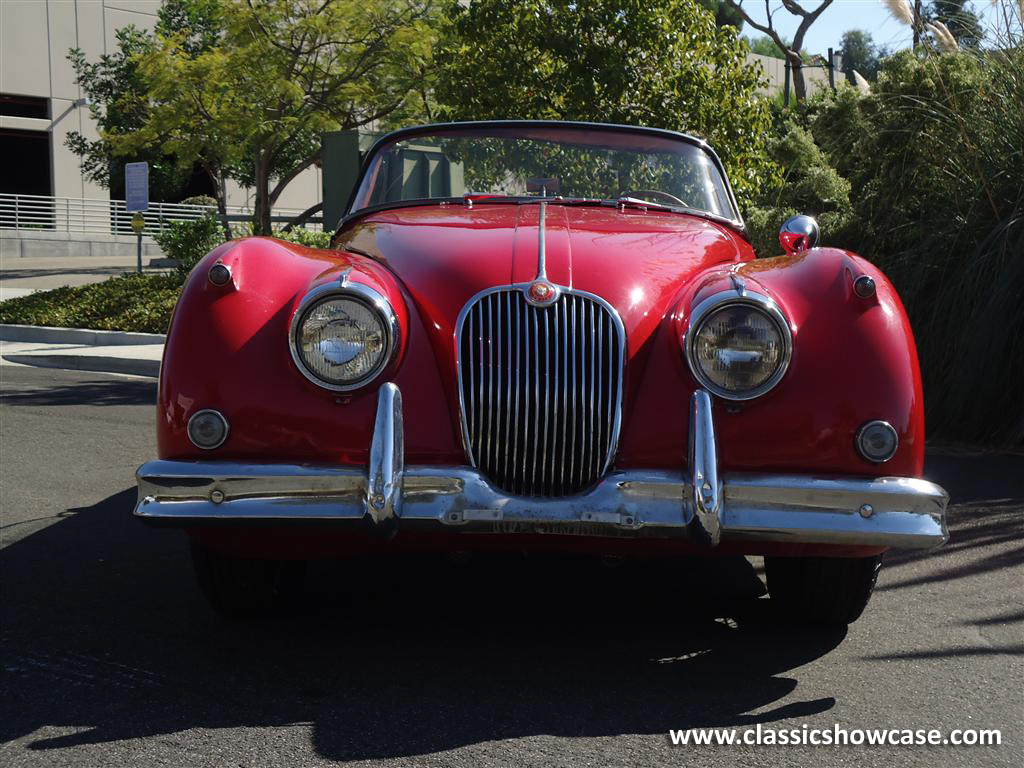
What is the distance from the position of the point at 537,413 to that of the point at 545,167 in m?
2.27

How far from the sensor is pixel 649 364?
11.4 ft

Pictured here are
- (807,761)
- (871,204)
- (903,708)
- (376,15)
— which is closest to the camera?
(807,761)

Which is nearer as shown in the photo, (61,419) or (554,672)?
(554,672)

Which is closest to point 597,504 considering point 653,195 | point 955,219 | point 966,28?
point 653,195

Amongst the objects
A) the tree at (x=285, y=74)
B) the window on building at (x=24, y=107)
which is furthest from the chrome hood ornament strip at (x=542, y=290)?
the window on building at (x=24, y=107)

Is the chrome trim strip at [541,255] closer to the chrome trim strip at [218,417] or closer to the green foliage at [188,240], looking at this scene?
the chrome trim strip at [218,417]

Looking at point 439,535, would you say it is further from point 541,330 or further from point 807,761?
point 807,761

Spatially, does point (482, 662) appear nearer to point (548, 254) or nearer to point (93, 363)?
point (548, 254)

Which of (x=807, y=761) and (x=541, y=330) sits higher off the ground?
(x=541, y=330)

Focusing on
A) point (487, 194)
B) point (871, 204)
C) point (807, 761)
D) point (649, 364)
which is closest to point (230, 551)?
point (649, 364)

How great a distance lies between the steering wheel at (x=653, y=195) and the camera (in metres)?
5.11

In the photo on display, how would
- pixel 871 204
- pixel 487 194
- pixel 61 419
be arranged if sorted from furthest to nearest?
1. pixel 871 204
2. pixel 61 419
3. pixel 487 194

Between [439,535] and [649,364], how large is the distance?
0.75 m

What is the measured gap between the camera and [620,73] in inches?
453
